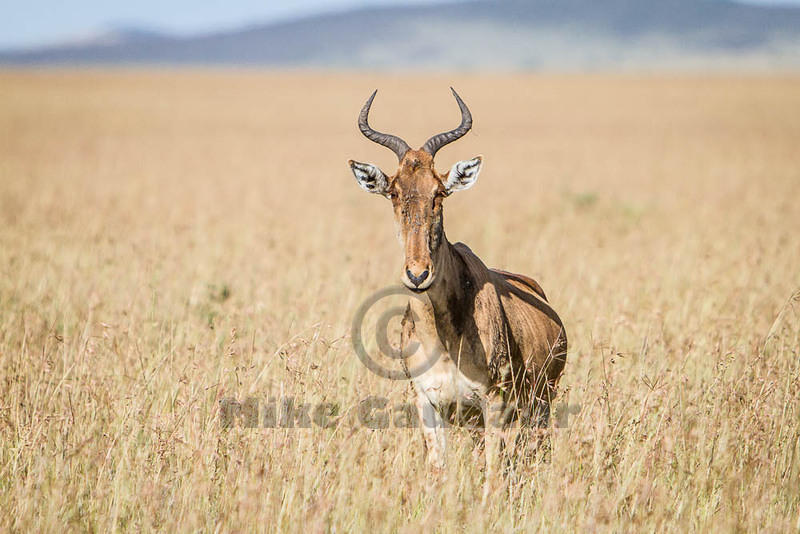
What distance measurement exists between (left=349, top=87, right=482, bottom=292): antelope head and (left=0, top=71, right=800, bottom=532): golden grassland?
1.17 meters

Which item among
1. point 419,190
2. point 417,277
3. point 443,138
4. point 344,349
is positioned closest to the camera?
point 417,277

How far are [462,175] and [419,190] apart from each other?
16.6 inches

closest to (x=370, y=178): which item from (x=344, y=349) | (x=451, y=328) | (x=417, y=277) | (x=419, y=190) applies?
(x=419, y=190)

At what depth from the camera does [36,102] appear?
6394 cm

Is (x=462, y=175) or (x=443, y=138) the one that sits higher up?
(x=443, y=138)

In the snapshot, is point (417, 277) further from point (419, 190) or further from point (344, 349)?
point (344, 349)

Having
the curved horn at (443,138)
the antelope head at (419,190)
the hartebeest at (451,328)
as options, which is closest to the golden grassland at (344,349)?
the hartebeest at (451,328)

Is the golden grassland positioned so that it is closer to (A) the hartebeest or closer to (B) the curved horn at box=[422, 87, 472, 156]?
(A) the hartebeest

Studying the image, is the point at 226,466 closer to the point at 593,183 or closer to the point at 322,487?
the point at 322,487

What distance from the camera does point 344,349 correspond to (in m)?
7.81

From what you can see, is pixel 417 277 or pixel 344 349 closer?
pixel 417 277

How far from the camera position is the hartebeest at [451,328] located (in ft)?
19.2

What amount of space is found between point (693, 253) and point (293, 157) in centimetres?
2279

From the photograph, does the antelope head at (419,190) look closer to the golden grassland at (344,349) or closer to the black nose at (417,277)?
the black nose at (417,277)
